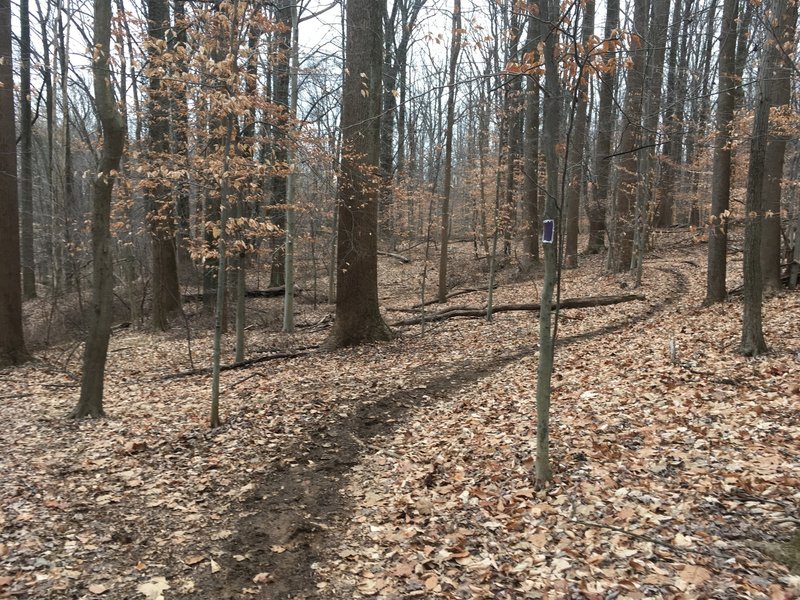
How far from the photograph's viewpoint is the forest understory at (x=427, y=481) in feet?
12.0

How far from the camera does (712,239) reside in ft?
33.0

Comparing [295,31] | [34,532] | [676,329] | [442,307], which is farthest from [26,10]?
[676,329]

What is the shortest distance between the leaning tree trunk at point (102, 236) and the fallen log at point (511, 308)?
7391mm

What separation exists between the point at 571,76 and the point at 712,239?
25.1 ft

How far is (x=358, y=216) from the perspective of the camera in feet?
34.4

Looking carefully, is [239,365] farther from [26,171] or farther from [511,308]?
[26,171]

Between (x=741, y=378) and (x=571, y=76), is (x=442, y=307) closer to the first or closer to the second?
(x=741, y=378)

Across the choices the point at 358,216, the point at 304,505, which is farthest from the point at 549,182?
the point at 358,216

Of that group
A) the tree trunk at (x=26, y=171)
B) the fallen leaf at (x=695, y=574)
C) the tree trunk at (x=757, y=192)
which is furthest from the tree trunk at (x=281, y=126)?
the tree trunk at (x=26, y=171)

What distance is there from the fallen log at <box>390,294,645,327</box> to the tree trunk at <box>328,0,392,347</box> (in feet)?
9.61

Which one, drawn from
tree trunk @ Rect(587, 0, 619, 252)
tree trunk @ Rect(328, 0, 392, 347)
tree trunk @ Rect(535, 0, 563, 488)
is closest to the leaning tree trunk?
tree trunk @ Rect(328, 0, 392, 347)

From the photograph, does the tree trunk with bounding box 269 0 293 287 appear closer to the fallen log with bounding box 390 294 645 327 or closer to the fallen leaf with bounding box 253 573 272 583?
the fallen log with bounding box 390 294 645 327

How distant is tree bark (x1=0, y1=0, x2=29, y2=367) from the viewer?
9.96m

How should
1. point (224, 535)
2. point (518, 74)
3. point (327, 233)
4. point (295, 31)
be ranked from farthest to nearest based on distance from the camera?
point (327, 233) → point (295, 31) → point (224, 535) → point (518, 74)
